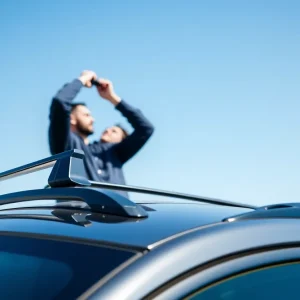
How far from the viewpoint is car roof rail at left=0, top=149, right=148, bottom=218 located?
1.80 m

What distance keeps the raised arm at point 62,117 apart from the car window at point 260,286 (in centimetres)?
357

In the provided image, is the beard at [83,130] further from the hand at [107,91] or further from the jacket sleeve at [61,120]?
the hand at [107,91]

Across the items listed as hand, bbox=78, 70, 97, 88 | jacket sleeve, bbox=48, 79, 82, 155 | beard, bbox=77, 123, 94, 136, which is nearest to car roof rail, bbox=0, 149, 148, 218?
jacket sleeve, bbox=48, 79, 82, 155

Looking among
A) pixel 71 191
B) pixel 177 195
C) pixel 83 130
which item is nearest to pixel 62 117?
pixel 83 130

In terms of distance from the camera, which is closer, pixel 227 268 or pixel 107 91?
pixel 227 268

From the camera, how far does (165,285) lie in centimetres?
142

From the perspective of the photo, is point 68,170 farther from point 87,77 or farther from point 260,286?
point 87,77

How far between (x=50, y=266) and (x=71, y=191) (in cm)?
33

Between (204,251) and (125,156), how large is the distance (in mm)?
4138

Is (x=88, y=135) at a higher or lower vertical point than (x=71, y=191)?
higher

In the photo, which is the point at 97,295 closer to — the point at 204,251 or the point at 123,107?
the point at 204,251

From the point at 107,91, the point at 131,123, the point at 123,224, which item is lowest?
the point at 123,224

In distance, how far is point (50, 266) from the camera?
1.62 metres

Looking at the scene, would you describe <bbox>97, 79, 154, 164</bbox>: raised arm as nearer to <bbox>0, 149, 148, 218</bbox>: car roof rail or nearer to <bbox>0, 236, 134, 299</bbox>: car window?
<bbox>0, 149, 148, 218</bbox>: car roof rail
